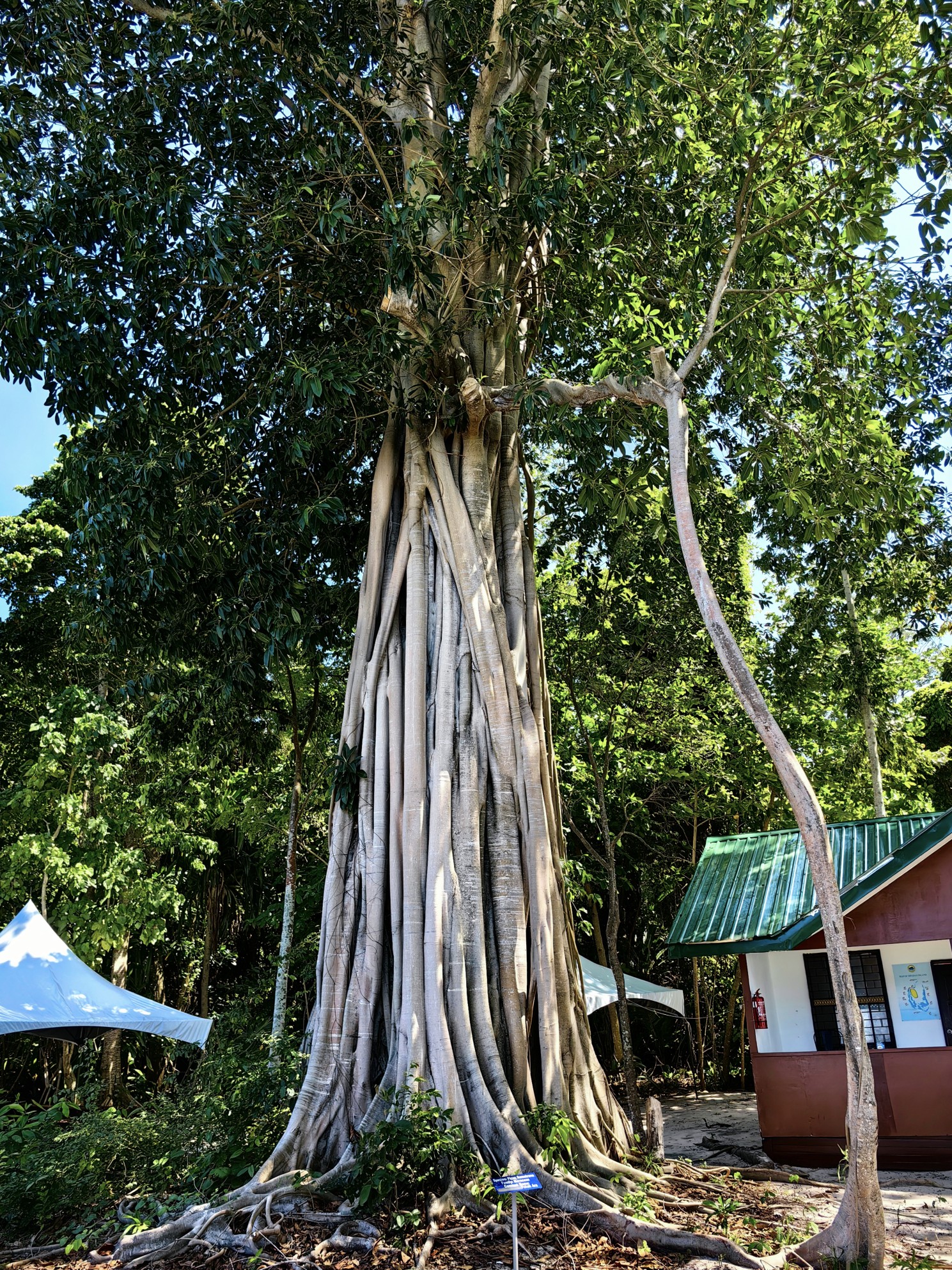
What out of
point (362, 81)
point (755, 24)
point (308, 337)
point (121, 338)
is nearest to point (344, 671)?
point (308, 337)

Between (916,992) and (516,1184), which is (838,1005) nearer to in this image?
(516,1184)

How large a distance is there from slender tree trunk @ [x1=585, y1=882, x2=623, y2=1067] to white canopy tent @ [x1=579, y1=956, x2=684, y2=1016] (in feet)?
1.50

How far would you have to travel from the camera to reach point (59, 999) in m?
8.70

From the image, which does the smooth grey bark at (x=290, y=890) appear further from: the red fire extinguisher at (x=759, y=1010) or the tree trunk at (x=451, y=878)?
the red fire extinguisher at (x=759, y=1010)

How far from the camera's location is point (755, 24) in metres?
6.69

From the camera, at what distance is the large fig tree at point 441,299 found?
602 centimetres

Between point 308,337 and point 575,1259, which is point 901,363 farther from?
point 575,1259

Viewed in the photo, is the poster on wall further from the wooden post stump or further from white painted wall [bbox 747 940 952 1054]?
the wooden post stump

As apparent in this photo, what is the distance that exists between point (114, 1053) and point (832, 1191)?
31.9 feet

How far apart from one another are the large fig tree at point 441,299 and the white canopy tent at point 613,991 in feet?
16.7

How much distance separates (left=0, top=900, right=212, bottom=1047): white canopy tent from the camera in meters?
8.44

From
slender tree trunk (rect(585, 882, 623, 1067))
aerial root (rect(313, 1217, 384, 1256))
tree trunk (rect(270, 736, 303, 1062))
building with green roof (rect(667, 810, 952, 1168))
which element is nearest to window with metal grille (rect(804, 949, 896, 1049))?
building with green roof (rect(667, 810, 952, 1168))

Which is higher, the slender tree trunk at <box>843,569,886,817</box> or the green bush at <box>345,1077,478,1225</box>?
the slender tree trunk at <box>843,569,886,817</box>

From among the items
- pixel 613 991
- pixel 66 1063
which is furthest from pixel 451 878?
pixel 66 1063
